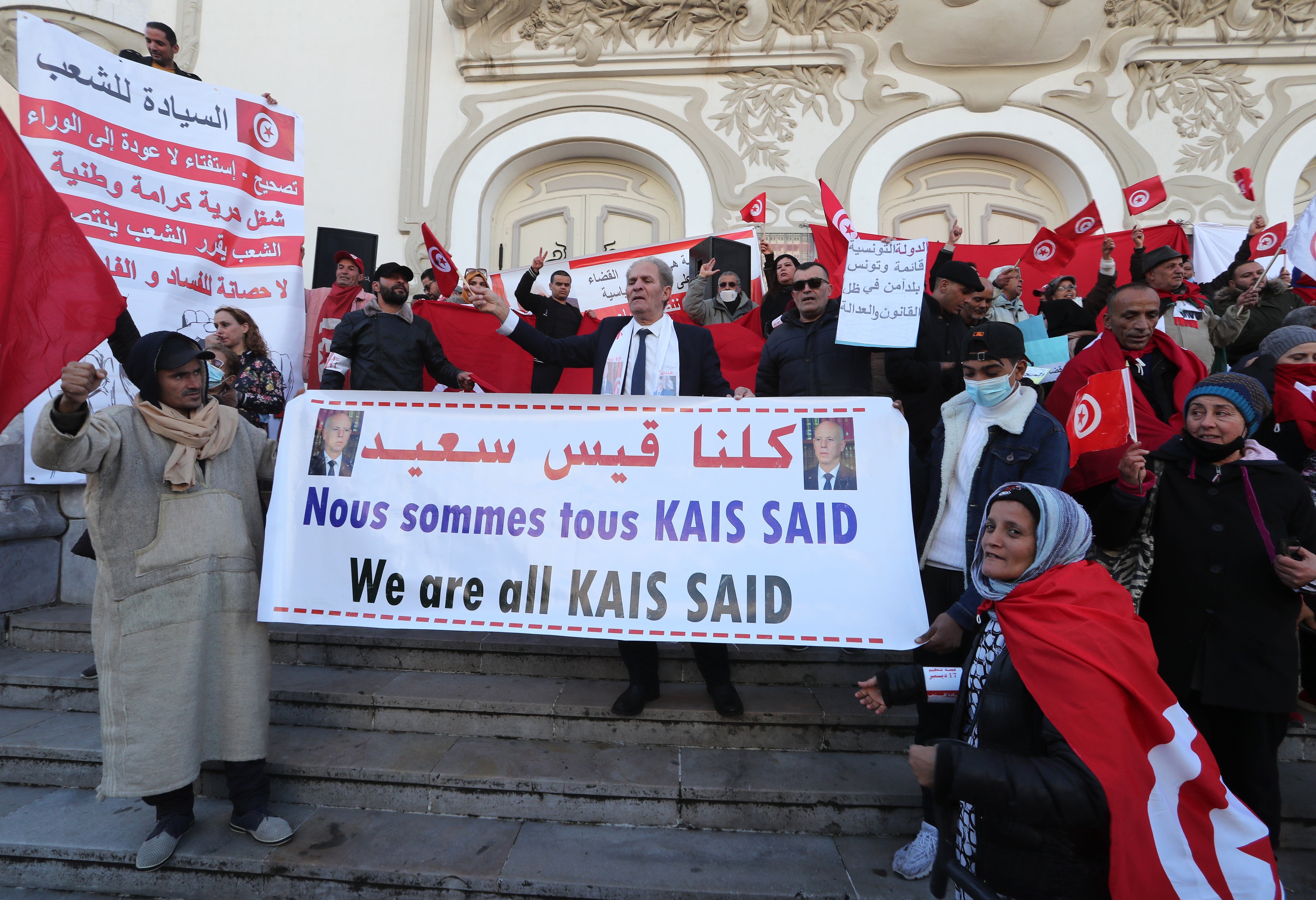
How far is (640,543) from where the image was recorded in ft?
9.12

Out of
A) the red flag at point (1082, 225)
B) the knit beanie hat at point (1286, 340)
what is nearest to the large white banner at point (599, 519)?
the knit beanie hat at point (1286, 340)

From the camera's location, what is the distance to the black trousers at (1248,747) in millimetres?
2086

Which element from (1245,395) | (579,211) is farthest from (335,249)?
(1245,395)

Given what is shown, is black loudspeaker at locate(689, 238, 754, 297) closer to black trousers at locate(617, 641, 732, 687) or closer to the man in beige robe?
black trousers at locate(617, 641, 732, 687)

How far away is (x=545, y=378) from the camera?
15.5ft

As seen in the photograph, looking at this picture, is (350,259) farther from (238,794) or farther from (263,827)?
(263,827)

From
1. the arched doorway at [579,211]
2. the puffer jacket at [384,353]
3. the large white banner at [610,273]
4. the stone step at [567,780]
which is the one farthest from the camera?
the arched doorway at [579,211]

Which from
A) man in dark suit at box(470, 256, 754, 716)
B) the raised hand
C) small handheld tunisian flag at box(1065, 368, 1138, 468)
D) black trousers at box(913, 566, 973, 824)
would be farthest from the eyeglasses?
the raised hand

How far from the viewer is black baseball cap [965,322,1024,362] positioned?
2.30 m

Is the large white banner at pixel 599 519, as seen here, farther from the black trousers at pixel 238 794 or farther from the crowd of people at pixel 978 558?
the black trousers at pixel 238 794

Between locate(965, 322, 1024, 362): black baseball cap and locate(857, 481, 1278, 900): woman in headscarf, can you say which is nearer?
locate(857, 481, 1278, 900): woman in headscarf

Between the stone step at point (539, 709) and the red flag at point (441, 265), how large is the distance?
268 cm

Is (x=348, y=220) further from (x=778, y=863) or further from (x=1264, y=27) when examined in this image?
(x=1264, y=27)

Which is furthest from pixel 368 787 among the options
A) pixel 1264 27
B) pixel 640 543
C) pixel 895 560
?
pixel 1264 27
